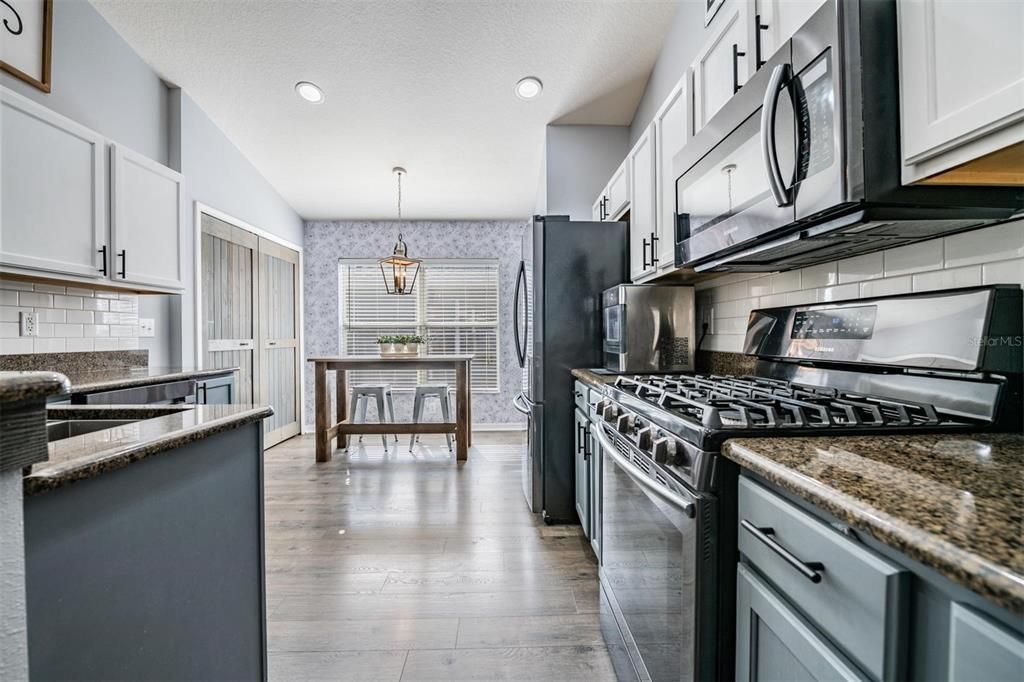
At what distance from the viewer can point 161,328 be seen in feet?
11.2

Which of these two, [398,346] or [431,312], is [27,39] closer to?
[398,346]

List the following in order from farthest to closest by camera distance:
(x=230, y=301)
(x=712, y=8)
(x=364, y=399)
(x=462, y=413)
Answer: (x=364, y=399) < (x=462, y=413) < (x=230, y=301) < (x=712, y=8)

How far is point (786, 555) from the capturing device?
2.47ft

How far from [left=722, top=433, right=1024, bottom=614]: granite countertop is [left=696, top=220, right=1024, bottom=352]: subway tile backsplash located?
0.38 metres

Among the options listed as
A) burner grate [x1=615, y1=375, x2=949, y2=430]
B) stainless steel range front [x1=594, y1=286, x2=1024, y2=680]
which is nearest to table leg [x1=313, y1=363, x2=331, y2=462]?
stainless steel range front [x1=594, y1=286, x2=1024, y2=680]

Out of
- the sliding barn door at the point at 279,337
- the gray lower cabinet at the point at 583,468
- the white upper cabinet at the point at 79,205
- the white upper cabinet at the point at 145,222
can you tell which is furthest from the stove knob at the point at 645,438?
the sliding barn door at the point at 279,337

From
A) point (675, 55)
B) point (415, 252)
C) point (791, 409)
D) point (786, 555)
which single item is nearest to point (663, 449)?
point (791, 409)

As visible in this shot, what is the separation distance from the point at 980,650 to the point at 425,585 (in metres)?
1.99

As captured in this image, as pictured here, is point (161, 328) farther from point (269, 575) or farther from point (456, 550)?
point (456, 550)

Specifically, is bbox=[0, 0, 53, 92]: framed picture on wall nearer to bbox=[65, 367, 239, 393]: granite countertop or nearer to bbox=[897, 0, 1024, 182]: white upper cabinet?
bbox=[65, 367, 239, 393]: granite countertop

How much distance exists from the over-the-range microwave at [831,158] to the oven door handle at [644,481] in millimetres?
709

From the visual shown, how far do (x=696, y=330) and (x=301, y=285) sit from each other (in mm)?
4487

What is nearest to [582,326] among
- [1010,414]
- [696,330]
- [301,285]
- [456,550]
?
[696,330]

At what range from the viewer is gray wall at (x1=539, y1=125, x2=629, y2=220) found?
3.93m
